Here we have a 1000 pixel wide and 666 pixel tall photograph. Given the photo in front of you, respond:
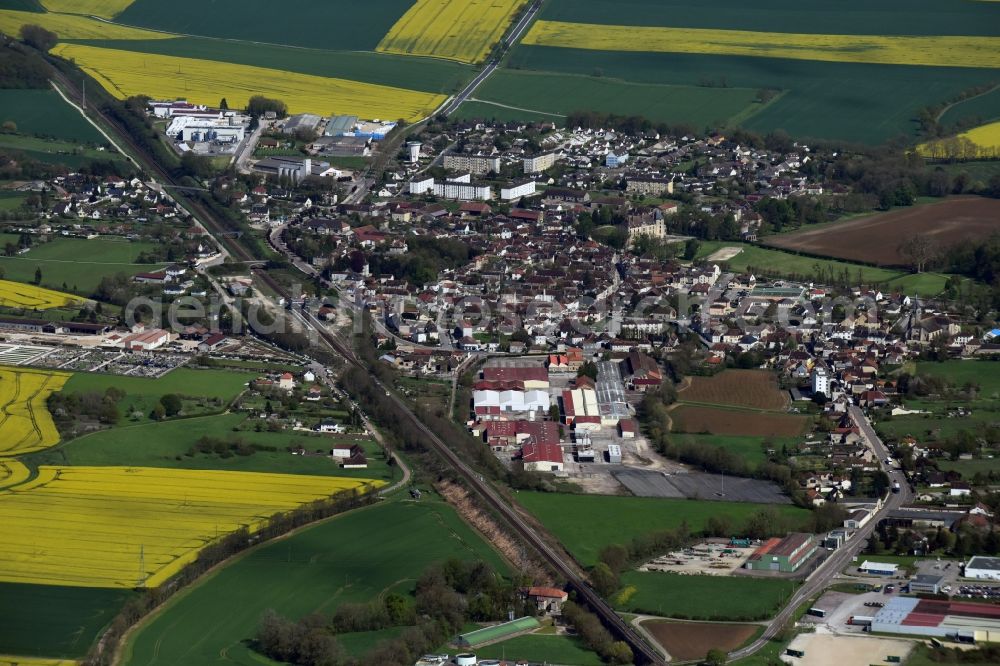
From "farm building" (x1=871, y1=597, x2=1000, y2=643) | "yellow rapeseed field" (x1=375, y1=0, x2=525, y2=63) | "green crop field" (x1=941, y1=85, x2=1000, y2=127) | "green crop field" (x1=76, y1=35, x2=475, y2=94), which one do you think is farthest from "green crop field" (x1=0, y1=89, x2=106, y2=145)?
"farm building" (x1=871, y1=597, x2=1000, y2=643)

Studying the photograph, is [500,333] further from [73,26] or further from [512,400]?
[73,26]

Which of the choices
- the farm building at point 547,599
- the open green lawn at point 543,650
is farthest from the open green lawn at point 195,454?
the open green lawn at point 543,650

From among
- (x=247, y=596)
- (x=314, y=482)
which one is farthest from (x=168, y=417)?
(x=247, y=596)

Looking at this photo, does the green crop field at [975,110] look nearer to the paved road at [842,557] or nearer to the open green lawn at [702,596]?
the paved road at [842,557]

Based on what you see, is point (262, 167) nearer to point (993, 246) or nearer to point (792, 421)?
point (993, 246)

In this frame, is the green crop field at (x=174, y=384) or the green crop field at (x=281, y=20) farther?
the green crop field at (x=281, y=20)

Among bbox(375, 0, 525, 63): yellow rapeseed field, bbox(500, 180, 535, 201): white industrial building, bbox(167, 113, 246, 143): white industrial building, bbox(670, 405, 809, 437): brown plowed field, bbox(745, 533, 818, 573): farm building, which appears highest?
bbox(375, 0, 525, 63): yellow rapeseed field

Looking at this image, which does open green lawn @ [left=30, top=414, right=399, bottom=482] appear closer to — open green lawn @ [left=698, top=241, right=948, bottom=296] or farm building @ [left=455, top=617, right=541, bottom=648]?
farm building @ [left=455, top=617, right=541, bottom=648]
